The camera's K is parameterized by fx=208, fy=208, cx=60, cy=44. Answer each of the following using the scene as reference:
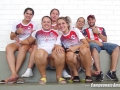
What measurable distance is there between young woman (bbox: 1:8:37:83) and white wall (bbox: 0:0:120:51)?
0.37 meters

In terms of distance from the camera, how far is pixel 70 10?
261 centimetres

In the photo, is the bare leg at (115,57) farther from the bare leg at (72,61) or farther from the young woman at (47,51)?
the young woman at (47,51)

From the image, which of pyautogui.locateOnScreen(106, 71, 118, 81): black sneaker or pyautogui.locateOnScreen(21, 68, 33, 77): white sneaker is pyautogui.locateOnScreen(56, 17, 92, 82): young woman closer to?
pyautogui.locateOnScreen(106, 71, 118, 81): black sneaker

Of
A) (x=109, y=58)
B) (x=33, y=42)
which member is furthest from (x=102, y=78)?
(x=33, y=42)

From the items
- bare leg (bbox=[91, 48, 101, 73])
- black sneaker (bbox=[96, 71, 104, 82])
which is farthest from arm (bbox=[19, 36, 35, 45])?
black sneaker (bbox=[96, 71, 104, 82])

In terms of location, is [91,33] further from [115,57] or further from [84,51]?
[84,51]

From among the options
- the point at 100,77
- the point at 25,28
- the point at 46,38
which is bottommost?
the point at 100,77

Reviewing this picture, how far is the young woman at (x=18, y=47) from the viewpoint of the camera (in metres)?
1.95

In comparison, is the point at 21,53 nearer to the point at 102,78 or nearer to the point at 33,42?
the point at 33,42

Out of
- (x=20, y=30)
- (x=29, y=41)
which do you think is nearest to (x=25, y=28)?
(x=20, y=30)

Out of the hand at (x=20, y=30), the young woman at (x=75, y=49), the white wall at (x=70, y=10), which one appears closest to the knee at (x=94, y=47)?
the young woman at (x=75, y=49)

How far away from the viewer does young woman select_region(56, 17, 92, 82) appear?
1.81 m

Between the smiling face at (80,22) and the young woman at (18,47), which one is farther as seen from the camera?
the smiling face at (80,22)

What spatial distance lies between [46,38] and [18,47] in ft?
1.04
